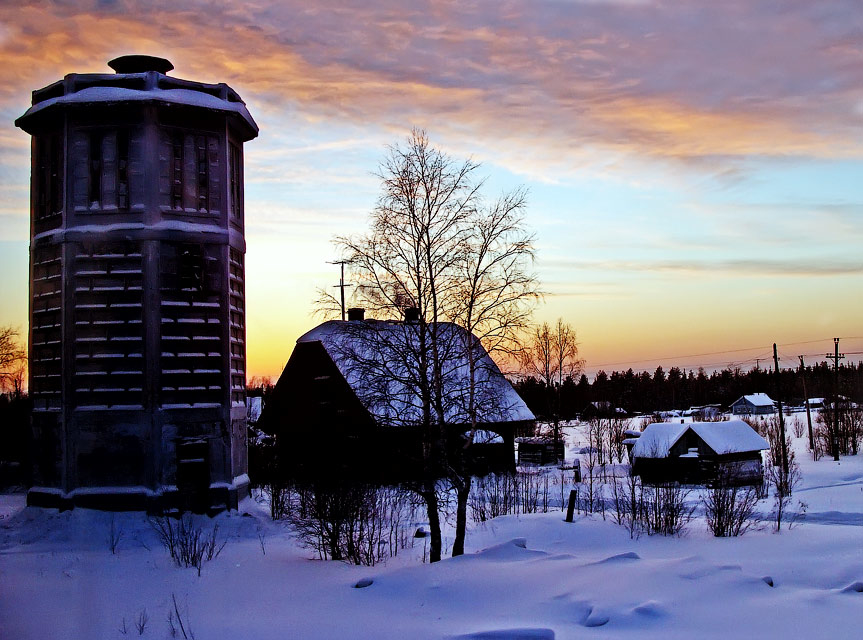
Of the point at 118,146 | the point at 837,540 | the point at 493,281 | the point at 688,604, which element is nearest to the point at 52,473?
the point at 118,146

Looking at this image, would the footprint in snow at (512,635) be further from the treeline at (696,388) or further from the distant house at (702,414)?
the treeline at (696,388)

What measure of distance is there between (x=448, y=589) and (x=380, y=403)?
499 cm

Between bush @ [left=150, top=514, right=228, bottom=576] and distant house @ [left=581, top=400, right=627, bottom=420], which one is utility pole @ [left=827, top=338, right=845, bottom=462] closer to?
distant house @ [left=581, top=400, right=627, bottom=420]

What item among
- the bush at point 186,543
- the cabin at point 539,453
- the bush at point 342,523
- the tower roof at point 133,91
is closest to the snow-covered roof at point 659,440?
the cabin at point 539,453

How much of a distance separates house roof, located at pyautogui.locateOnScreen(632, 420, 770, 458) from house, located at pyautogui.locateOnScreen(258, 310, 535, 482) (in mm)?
5911

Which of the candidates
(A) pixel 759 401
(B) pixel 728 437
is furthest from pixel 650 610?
(A) pixel 759 401

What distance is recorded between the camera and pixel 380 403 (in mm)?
16391

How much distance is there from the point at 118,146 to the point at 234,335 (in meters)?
5.64

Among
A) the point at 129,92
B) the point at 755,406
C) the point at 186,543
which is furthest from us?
the point at 755,406

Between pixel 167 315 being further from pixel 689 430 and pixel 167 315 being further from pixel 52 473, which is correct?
pixel 689 430

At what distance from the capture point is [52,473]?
1967cm

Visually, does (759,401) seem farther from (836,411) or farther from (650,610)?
(650,610)

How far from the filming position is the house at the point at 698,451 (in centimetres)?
3469

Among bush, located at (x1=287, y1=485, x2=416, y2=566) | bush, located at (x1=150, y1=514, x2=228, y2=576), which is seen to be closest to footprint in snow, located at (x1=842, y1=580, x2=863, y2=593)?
bush, located at (x1=287, y1=485, x2=416, y2=566)
